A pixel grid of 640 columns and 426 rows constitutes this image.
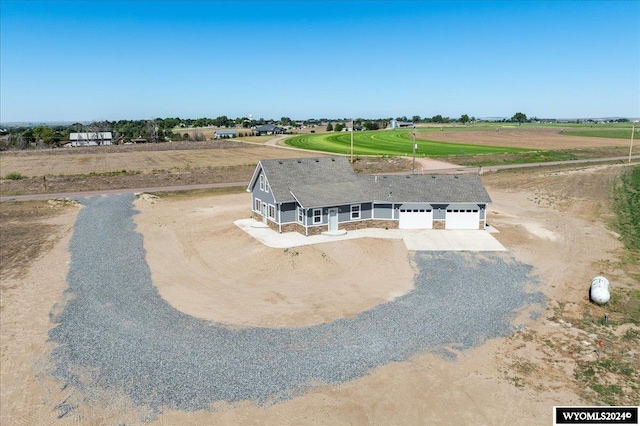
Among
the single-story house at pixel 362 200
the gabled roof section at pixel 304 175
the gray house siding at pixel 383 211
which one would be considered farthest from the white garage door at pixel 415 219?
the gabled roof section at pixel 304 175

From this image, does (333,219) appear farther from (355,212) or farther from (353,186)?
(353,186)

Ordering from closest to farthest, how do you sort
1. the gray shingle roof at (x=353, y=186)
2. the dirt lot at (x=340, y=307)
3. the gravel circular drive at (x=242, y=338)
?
1. the dirt lot at (x=340, y=307)
2. the gravel circular drive at (x=242, y=338)
3. the gray shingle roof at (x=353, y=186)

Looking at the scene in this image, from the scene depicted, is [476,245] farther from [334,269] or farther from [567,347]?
[567,347]

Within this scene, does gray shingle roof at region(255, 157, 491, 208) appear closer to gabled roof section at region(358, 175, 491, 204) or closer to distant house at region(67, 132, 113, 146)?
gabled roof section at region(358, 175, 491, 204)

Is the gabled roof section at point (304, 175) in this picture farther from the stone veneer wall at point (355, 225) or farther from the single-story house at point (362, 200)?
the stone veneer wall at point (355, 225)

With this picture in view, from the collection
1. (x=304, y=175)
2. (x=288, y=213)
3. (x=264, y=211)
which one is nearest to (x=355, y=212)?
(x=288, y=213)

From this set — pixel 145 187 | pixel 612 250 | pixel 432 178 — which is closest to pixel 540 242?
pixel 612 250

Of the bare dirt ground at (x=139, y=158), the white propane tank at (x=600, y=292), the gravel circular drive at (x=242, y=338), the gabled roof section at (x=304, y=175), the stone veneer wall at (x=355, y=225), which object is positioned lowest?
the gravel circular drive at (x=242, y=338)

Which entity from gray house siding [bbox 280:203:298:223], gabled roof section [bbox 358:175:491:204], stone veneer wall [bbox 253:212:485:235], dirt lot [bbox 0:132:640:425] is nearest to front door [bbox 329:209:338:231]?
stone veneer wall [bbox 253:212:485:235]
